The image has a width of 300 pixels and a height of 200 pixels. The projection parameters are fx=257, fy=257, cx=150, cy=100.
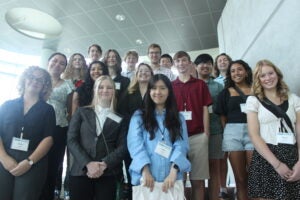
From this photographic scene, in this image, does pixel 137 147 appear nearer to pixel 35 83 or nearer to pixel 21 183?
pixel 21 183

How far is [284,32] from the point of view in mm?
2631

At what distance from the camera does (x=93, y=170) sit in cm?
195

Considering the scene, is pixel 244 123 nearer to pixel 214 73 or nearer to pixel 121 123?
pixel 121 123

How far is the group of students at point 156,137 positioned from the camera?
6.17ft

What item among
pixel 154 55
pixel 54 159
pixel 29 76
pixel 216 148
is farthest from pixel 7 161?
pixel 154 55

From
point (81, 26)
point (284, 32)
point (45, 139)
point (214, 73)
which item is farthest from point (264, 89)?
point (81, 26)

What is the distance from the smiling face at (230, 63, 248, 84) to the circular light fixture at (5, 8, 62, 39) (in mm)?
5274

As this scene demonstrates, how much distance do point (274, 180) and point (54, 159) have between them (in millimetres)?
1949

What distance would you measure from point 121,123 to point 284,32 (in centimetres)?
189

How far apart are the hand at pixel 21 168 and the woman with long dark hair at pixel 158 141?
78cm

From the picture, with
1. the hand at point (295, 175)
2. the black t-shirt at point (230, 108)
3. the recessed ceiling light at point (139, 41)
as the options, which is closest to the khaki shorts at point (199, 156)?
the black t-shirt at point (230, 108)

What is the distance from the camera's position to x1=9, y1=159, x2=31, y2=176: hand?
6.23ft

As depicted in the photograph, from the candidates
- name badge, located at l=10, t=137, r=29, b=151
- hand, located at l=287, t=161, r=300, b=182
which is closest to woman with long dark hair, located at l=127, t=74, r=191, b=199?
hand, located at l=287, t=161, r=300, b=182

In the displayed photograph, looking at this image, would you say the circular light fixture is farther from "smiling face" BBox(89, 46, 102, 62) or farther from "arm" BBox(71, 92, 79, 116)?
"arm" BBox(71, 92, 79, 116)
